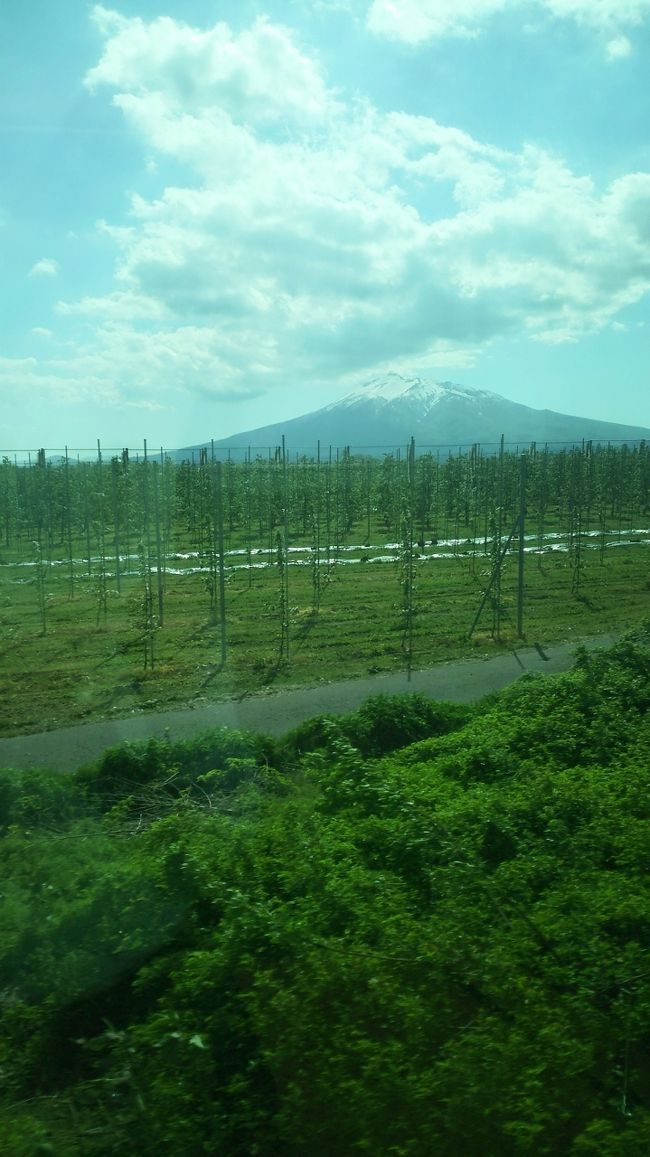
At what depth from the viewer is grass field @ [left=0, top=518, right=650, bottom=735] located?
12117mm

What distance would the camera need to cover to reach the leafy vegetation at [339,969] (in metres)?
3.35

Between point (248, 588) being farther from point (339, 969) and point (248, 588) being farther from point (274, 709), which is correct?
point (339, 969)

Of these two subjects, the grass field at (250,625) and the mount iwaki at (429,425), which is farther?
the mount iwaki at (429,425)

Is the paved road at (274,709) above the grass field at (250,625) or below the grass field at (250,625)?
below

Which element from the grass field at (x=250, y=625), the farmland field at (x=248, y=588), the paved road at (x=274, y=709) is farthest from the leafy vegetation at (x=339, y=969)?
the farmland field at (x=248, y=588)

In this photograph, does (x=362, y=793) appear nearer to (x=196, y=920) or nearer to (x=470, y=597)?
(x=196, y=920)

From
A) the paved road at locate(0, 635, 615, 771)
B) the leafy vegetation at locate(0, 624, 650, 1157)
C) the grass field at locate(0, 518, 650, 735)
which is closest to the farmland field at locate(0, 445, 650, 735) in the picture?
the grass field at locate(0, 518, 650, 735)

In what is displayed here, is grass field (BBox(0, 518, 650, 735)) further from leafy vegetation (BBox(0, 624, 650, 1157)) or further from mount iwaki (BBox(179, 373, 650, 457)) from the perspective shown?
mount iwaki (BBox(179, 373, 650, 457))

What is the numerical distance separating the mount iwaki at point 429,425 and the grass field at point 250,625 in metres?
52.2

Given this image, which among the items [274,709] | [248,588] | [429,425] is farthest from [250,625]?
[429,425]

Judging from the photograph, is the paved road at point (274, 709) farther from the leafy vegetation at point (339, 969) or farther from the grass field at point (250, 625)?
the leafy vegetation at point (339, 969)

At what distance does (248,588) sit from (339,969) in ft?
52.5

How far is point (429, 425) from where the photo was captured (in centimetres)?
13938

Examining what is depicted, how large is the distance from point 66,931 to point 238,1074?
1.56 metres
